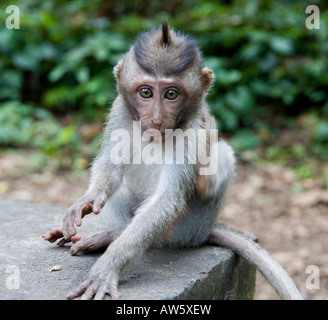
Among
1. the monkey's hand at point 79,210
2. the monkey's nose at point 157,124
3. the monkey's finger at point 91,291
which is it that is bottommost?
the monkey's finger at point 91,291

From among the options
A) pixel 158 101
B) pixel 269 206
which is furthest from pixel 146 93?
pixel 269 206

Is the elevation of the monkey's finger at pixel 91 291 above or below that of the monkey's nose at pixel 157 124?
below

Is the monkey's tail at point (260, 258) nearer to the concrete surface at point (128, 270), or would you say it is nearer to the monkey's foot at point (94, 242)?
the concrete surface at point (128, 270)

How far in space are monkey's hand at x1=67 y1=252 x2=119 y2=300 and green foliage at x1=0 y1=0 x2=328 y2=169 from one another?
6.23 m

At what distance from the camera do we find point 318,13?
11.4m

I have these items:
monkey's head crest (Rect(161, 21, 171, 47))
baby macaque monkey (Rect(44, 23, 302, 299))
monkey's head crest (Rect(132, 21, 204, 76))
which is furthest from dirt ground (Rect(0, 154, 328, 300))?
monkey's head crest (Rect(161, 21, 171, 47))

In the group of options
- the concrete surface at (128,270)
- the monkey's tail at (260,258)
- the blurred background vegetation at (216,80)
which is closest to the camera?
the concrete surface at (128,270)

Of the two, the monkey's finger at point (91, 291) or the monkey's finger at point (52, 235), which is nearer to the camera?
the monkey's finger at point (91, 291)

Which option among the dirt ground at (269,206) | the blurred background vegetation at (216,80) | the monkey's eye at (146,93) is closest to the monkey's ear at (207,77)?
the monkey's eye at (146,93)

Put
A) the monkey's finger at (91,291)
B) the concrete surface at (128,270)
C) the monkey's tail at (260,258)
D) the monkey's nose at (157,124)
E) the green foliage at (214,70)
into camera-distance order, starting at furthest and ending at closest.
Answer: the green foliage at (214,70)
the monkey's tail at (260,258)
the monkey's nose at (157,124)
the concrete surface at (128,270)
the monkey's finger at (91,291)

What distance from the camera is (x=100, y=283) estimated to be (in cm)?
387

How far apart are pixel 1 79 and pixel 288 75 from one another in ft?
19.7

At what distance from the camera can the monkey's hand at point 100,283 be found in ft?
12.3

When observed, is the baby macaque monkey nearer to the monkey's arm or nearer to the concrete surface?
the monkey's arm
